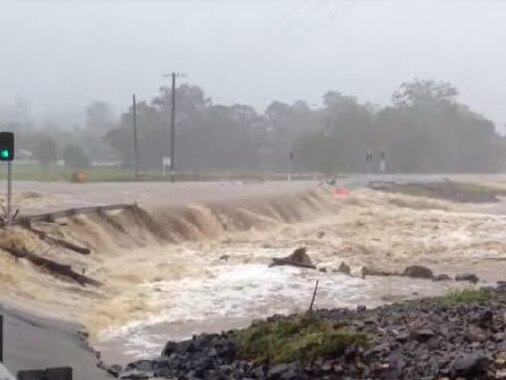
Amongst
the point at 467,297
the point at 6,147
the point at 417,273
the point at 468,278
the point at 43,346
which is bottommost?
the point at 468,278

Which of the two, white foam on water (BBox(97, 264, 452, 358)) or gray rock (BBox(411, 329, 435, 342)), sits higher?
gray rock (BBox(411, 329, 435, 342))

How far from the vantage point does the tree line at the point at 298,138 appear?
346 ft

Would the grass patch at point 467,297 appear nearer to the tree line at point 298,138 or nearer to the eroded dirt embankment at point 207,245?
the eroded dirt embankment at point 207,245

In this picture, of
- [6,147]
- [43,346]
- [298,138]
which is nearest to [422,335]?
[43,346]

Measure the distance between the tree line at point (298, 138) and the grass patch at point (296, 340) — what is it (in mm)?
84342

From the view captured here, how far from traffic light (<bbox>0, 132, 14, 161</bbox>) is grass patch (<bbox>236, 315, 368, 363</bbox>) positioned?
11671mm

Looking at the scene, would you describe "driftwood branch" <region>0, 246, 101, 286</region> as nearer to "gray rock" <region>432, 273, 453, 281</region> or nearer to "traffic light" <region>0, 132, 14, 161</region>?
"traffic light" <region>0, 132, 14, 161</region>

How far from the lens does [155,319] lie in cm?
1800

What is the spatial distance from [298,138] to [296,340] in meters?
101

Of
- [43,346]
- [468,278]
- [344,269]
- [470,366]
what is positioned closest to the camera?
[470,366]

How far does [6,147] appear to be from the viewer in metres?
23.2

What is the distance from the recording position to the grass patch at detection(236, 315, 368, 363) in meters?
11.1

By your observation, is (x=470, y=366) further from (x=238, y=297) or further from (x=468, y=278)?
(x=468, y=278)

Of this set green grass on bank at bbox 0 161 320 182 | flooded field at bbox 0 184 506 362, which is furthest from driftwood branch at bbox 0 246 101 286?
green grass on bank at bbox 0 161 320 182
